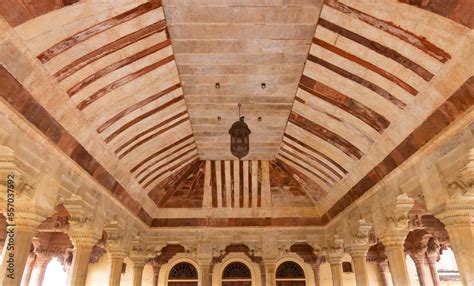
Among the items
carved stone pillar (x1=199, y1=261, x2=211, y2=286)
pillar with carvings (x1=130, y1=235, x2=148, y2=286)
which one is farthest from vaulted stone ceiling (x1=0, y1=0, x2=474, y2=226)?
carved stone pillar (x1=199, y1=261, x2=211, y2=286)

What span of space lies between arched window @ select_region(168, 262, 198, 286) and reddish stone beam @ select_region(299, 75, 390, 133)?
31.8 feet

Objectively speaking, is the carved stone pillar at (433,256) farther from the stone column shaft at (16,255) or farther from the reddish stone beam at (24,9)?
the reddish stone beam at (24,9)

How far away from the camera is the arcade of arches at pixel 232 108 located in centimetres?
403

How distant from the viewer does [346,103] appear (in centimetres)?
593

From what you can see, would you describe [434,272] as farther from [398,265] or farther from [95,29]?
[95,29]

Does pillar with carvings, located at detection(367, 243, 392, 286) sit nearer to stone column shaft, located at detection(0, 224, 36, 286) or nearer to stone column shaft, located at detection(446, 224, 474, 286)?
stone column shaft, located at detection(446, 224, 474, 286)

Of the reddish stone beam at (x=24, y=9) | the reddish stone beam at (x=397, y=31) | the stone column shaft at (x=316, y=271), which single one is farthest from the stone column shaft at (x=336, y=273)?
the reddish stone beam at (x=24, y=9)

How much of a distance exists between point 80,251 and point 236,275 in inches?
303

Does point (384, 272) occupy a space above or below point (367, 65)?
below

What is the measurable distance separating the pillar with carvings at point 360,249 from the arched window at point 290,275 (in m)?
4.82

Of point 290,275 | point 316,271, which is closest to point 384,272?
point 316,271

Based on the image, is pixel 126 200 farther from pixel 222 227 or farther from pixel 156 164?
pixel 222 227

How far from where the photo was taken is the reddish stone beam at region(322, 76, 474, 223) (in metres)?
4.09

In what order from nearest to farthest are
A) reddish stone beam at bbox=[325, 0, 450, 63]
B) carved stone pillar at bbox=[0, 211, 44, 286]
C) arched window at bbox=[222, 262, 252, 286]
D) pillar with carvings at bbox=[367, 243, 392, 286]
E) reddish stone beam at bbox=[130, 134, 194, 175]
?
reddish stone beam at bbox=[325, 0, 450, 63] → carved stone pillar at bbox=[0, 211, 44, 286] → reddish stone beam at bbox=[130, 134, 194, 175] → arched window at bbox=[222, 262, 252, 286] → pillar with carvings at bbox=[367, 243, 392, 286]
